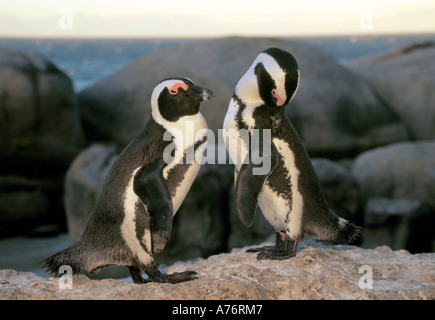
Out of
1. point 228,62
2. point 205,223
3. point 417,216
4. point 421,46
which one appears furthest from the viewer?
point 421,46

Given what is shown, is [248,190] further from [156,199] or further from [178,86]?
[178,86]

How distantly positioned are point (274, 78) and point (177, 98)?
1.38 ft

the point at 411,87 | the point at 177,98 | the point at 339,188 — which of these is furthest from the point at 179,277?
the point at 411,87

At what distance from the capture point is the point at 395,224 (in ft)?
Result: 17.4

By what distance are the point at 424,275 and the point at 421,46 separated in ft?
22.1

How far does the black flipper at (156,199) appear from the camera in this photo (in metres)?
2.38

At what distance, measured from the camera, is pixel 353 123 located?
6.82m

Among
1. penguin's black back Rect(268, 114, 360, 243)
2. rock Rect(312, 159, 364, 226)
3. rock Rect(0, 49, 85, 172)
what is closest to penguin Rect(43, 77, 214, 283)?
penguin's black back Rect(268, 114, 360, 243)

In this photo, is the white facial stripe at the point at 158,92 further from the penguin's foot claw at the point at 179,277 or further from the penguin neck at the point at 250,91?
the penguin's foot claw at the point at 179,277

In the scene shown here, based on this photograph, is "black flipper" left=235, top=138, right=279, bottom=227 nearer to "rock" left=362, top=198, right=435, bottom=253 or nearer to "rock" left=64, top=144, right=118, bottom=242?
"rock" left=64, top=144, right=118, bottom=242

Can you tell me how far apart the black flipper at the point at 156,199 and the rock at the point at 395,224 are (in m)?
3.29

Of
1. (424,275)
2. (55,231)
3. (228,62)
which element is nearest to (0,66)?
(55,231)
